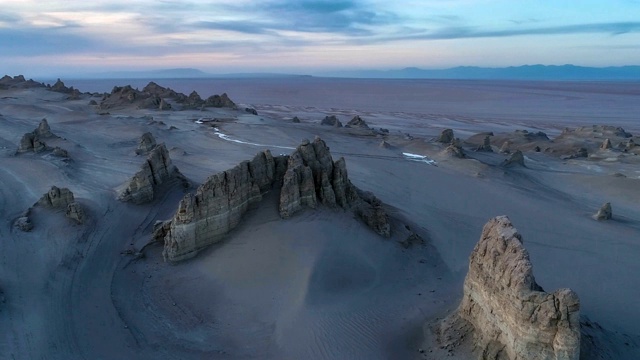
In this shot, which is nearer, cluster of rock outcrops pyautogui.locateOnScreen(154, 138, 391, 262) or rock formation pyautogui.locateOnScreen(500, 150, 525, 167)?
cluster of rock outcrops pyautogui.locateOnScreen(154, 138, 391, 262)

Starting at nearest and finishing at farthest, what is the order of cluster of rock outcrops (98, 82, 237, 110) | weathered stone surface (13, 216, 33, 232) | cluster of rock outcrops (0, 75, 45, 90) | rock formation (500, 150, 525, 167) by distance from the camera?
weathered stone surface (13, 216, 33, 232)
rock formation (500, 150, 525, 167)
cluster of rock outcrops (98, 82, 237, 110)
cluster of rock outcrops (0, 75, 45, 90)

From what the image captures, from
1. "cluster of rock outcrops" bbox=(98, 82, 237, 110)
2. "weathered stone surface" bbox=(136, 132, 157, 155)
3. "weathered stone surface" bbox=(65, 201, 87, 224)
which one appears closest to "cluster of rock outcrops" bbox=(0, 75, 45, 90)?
"cluster of rock outcrops" bbox=(98, 82, 237, 110)

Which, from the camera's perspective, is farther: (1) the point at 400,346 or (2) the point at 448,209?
(2) the point at 448,209

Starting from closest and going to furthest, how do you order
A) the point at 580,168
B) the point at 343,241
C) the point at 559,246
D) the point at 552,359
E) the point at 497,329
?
the point at 552,359
the point at 497,329
the point at 343,241
the point at 559,246
the point at 580,168

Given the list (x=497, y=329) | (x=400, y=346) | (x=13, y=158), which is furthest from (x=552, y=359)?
(x=13, y=158)

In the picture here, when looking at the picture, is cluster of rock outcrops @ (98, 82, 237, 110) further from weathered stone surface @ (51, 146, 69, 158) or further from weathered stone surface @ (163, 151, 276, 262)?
weathered stone surface @ (163, 151, 276, 262)

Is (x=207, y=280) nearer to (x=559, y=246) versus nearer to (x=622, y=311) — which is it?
(x=622, y=311)

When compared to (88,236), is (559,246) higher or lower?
lower
